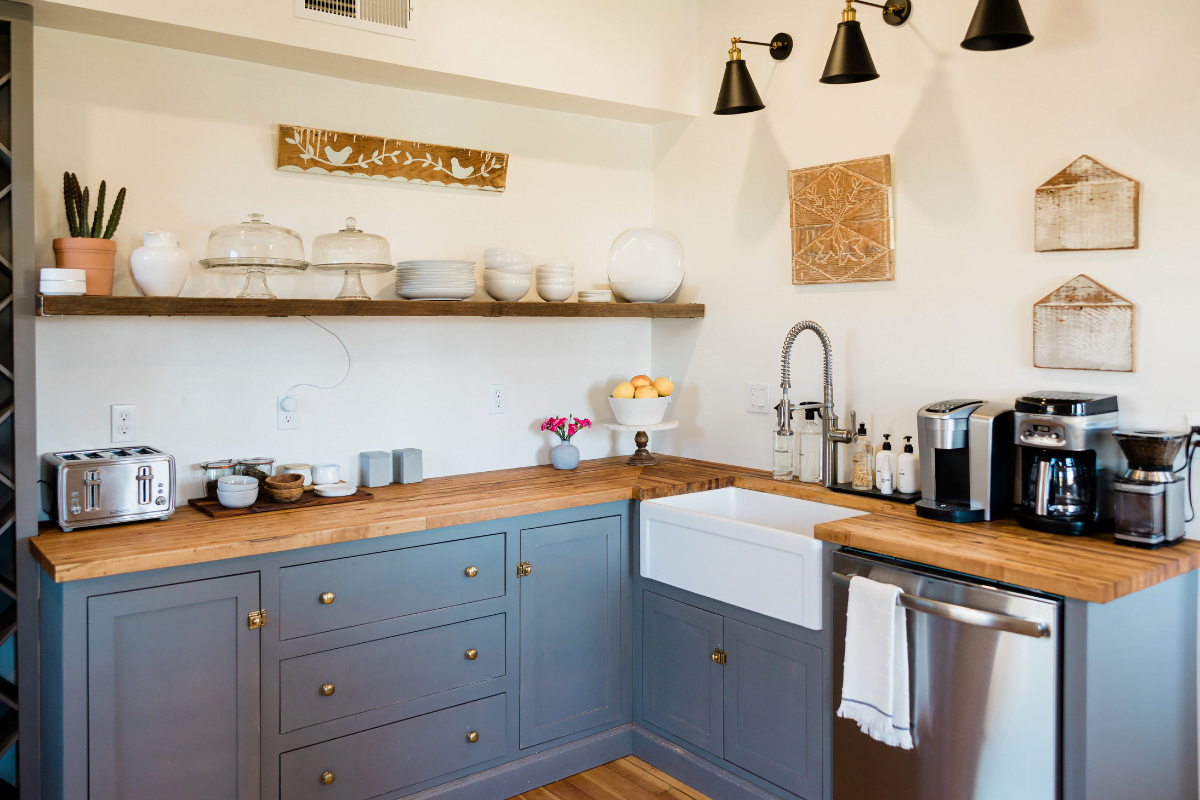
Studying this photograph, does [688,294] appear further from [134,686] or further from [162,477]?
[134,686]

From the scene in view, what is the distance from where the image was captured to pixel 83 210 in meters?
2.26

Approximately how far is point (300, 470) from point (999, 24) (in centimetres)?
217

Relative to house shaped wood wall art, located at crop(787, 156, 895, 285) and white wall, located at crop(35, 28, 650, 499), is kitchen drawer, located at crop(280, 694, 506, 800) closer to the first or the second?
white wall, located at crop(35, 28, 650, 499)

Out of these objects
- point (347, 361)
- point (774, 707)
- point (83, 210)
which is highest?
point (83, 210)

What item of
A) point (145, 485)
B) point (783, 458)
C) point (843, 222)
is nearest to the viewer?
point (145, 485)

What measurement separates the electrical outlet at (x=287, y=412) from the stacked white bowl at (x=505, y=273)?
0.72 meters

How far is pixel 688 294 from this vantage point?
3430mm

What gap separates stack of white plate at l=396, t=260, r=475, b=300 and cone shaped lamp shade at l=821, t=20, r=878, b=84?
121 centimetres

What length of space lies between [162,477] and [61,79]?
3.54 ft

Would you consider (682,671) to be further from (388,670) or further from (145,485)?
(145,485)

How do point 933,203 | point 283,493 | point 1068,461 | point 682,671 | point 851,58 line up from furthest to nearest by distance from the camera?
1. point 682,671
2. point 933,203
3. point 283,493
4. point 851,58
5. point 1068,461

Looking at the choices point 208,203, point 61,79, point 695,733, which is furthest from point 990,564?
point 61,79

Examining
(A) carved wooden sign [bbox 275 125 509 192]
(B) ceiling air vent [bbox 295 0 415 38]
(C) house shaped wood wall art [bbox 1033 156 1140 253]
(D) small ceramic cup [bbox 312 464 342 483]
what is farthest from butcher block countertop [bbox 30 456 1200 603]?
(B) ceiling air vent [bbox 295 0 415 38]

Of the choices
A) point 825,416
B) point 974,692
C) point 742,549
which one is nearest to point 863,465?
point 825,416
